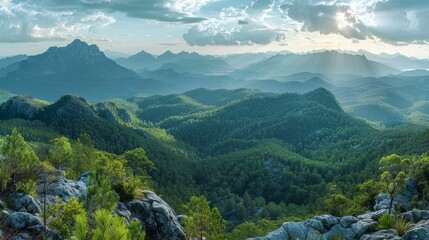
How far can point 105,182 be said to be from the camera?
45531mm

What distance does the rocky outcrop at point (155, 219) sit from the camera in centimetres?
6450

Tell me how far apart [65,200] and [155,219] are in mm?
17150

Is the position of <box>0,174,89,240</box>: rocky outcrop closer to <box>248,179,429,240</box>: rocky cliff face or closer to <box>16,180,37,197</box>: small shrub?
<box>16,180,37,197</box>: small shrub

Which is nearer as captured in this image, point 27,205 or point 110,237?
point 110,237

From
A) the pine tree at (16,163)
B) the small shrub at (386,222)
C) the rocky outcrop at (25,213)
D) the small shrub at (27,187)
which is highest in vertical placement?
the pine tree at (16,163)

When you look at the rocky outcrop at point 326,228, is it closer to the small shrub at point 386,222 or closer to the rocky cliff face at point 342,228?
the rocky cliff face at point 342,228

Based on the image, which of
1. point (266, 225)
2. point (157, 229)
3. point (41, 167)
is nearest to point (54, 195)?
point (41, 167)

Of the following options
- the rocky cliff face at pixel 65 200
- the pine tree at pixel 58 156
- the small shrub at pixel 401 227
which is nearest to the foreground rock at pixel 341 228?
the small shrub at pixel 401 227

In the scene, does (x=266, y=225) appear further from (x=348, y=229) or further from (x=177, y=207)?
(x=177, y=207)

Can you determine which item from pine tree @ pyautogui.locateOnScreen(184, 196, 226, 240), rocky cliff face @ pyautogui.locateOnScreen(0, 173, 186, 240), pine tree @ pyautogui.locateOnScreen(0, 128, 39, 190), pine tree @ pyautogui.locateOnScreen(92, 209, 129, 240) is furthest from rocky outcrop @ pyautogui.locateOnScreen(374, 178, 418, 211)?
pine tree @ pyautogui.locateOnScreen(0, 128, 39, 190)

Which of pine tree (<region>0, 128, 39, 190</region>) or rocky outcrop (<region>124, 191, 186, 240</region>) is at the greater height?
pine tree (<region>0, 128, 39, 190</region>)

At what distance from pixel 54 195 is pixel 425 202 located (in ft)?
235

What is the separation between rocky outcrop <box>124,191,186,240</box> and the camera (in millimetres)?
64500

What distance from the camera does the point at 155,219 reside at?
66062 millimetres
